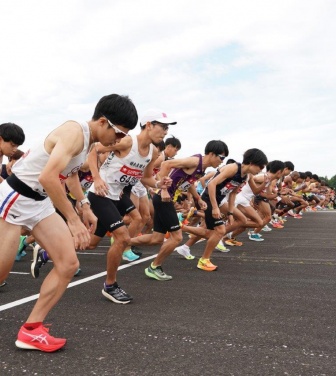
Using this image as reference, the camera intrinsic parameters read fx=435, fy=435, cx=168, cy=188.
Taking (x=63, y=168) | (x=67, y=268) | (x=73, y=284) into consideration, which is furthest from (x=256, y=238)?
(x=63, y=168)

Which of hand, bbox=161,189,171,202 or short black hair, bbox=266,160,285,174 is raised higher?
short black hair, bbox=266,160,285,174

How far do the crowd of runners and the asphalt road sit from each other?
296mm

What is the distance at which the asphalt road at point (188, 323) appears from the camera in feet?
9.76

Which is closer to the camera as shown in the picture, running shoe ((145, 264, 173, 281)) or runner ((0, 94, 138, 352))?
runner ((0, 94, 138, 352))

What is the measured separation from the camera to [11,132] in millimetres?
5086

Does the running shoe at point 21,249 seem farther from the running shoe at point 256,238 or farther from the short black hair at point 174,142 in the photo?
the running shoe at point 256,238

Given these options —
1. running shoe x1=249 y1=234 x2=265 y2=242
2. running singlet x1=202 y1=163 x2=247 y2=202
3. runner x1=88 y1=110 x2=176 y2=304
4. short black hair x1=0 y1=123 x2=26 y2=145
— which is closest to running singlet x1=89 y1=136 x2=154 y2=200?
runner x1=88 y1=110 x2=176 y2=304

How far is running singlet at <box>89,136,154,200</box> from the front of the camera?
5.55 m

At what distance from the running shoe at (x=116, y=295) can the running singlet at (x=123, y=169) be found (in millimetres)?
1216

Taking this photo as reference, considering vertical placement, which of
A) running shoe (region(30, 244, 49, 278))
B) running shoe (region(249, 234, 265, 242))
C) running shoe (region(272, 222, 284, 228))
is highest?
running shoe (region(30, 244, 49, 278))

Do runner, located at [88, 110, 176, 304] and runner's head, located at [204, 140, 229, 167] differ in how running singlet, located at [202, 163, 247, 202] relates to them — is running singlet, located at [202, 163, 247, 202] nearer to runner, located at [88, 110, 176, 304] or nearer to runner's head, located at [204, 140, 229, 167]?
runner's head, located at [204, 140, 229, 167]

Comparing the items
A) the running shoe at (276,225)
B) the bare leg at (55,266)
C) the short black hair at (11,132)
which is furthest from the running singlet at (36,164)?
the running shoe at (276,225)

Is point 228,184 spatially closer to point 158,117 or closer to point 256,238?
point 158,117

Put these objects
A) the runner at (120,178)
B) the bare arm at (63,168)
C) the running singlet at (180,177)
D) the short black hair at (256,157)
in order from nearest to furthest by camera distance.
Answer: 1. the bare arm at (63,168)
2. the runner at (120,178)
3. the running singlet at (180,177)
4. the short black hair at (256,157)
